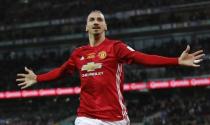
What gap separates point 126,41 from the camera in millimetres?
39625

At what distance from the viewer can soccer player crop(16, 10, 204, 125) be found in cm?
541

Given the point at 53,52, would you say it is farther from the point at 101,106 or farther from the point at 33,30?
the point at 101,106

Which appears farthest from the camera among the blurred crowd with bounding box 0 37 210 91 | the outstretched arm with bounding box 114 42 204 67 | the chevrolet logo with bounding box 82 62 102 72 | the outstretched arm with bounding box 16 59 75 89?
the blurred crowd with bounding box 0 37 210 91

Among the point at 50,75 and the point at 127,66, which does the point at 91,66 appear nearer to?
the point at 50,75

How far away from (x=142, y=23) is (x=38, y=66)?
9.60m

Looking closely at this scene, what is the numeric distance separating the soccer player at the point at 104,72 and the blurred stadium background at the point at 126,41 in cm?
2397

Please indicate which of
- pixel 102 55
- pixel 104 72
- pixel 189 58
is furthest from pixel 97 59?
pixel 189 58

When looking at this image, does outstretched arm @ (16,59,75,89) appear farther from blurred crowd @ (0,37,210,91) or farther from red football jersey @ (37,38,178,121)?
blurred crowd @ (0,37,210,91)

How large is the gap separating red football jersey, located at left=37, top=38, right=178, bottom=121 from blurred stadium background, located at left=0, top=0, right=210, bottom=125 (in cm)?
2398

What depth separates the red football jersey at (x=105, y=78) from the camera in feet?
17.8

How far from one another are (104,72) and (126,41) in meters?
34.2

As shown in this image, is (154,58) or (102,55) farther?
(102,55)

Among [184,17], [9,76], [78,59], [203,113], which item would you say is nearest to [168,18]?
[184,17]

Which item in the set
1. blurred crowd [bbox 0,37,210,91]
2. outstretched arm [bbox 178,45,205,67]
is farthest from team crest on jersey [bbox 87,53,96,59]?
blurred crowd [bbox 0,37,210,91]
